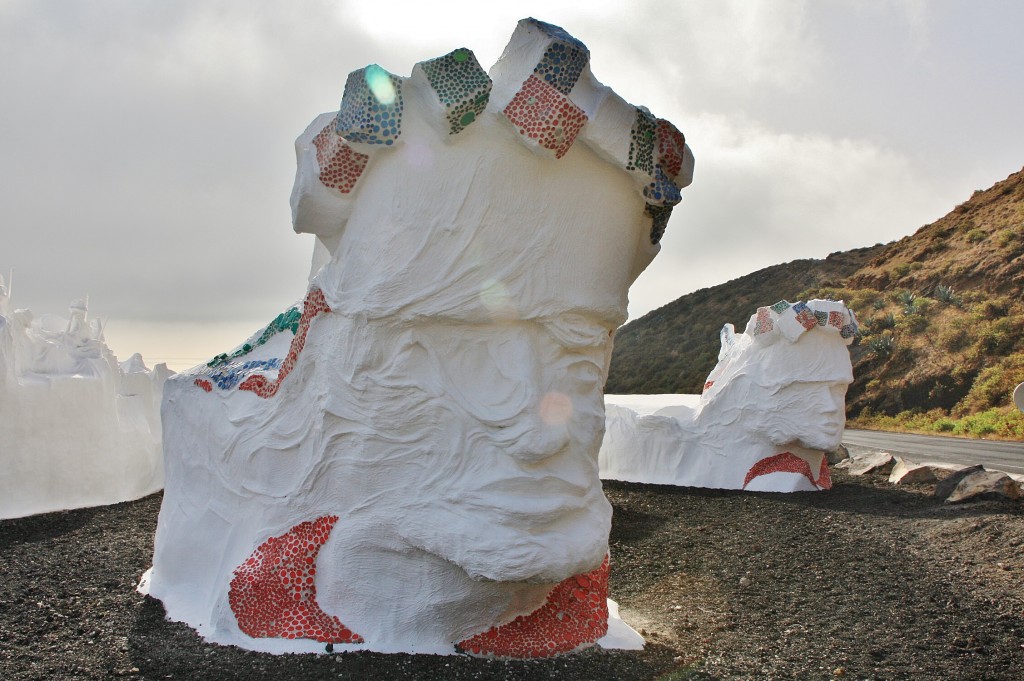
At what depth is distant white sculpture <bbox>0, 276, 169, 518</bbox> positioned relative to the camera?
7.29m

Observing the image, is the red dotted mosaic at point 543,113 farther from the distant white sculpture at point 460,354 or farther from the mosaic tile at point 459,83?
the mosaic tile at point 459,83

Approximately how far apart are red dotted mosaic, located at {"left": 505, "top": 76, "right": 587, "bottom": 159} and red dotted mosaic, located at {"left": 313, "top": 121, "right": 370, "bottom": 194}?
0.65m

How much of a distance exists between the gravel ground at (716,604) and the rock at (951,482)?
16.8 inches

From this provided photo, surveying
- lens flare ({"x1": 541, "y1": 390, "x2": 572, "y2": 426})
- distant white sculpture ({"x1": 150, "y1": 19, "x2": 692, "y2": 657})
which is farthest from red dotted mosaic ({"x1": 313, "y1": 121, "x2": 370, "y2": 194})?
lens flare ({"x1": 541, "y1": 390, "x2": 572, "y2": 426})

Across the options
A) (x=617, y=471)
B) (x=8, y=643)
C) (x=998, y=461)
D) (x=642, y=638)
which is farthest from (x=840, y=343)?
(x=8, y=643)

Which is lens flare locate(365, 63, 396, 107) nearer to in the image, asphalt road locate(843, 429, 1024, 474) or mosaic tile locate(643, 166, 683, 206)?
mosaic tile locate(643, 166, 683, 206)

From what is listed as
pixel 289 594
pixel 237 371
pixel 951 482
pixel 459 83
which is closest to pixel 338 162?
pixel 459 83

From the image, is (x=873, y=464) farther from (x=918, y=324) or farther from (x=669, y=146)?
(x=918, y=324)

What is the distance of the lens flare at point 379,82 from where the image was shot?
3.00 m

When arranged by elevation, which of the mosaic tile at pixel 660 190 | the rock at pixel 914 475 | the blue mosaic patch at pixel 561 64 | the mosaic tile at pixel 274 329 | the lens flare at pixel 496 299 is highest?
the blue mosaic patch at pixel 561 64

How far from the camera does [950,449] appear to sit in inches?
559

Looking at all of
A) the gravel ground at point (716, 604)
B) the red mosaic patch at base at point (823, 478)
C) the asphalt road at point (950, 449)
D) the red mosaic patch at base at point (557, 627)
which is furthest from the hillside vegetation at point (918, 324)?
the red mosaic patch at base at point (557, 627)

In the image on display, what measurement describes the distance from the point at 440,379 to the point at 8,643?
2.36 metres

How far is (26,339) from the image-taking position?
7.70m
